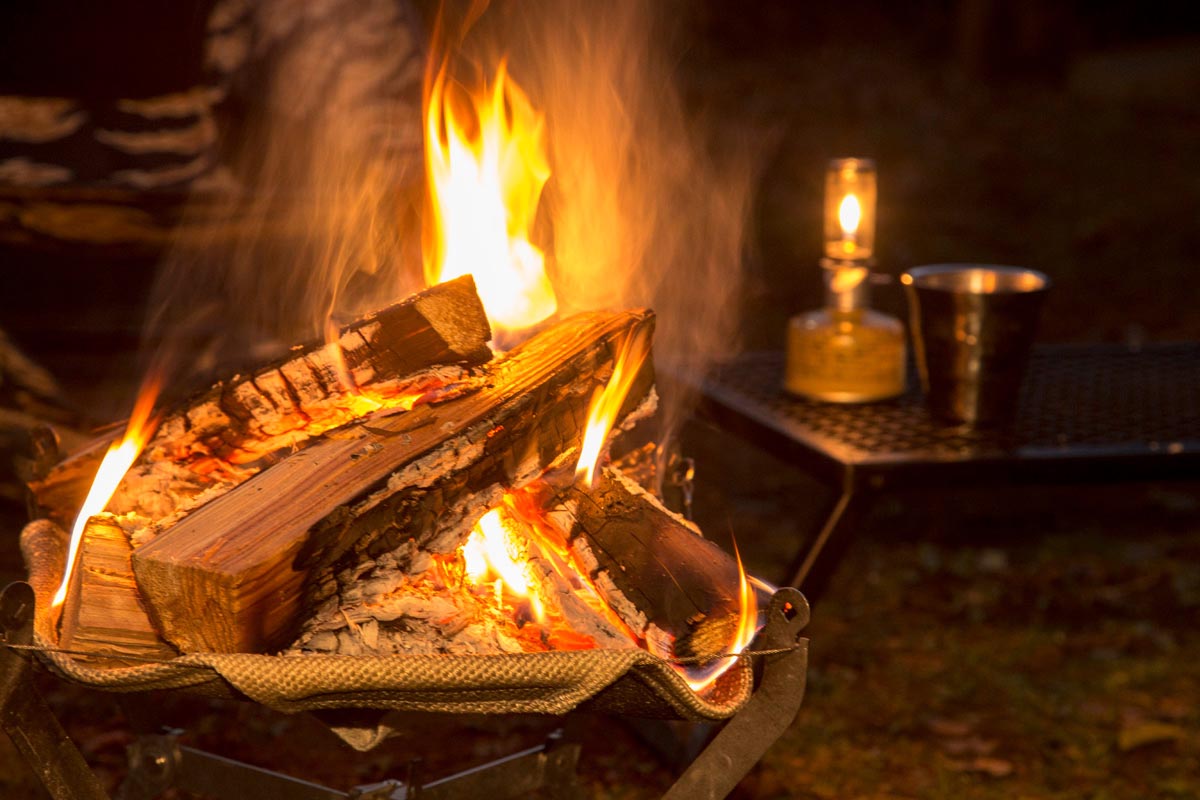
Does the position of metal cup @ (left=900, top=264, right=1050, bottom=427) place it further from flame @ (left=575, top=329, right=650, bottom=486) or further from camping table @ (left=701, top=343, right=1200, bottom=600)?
flame @ (left=575, top=329, right=650, bottom=486)

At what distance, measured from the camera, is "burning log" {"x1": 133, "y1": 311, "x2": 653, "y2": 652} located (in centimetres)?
137

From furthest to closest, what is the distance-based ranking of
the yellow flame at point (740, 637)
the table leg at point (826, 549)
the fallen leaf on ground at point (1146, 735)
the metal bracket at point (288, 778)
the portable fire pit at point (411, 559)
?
1. the fallen leaf on ground at point (1146, 735)
2. the table leg at point (826, 549)
3. the metal bracket at point (288, 778)
4. the yellow flame at point (740, 637)
5. the portable fire pit at point (411, 559)

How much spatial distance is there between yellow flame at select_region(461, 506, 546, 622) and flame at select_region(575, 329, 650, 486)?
0.12 meters

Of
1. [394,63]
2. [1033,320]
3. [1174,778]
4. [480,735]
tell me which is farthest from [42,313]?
[1174,778]

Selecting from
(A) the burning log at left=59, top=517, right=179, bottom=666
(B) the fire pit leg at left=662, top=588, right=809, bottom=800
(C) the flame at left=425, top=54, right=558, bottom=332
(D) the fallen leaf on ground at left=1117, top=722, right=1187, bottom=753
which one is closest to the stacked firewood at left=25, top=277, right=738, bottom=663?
(A) the burning log at left=59, top=517, right=179, bottom=666

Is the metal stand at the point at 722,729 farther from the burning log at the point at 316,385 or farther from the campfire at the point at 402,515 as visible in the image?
the burning log at the point at 316,385

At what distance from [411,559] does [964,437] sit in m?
1.04

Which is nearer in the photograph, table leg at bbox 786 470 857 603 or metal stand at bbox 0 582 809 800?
metal stand at bbox 0 582 809 800

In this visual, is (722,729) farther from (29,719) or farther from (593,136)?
(593,136)

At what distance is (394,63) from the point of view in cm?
287

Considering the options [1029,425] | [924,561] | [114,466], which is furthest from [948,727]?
[114,466]

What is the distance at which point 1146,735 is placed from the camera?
8.03ft

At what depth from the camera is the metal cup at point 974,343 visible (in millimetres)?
2096

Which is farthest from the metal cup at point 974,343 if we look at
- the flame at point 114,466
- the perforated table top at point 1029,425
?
the flame at point 114,466
